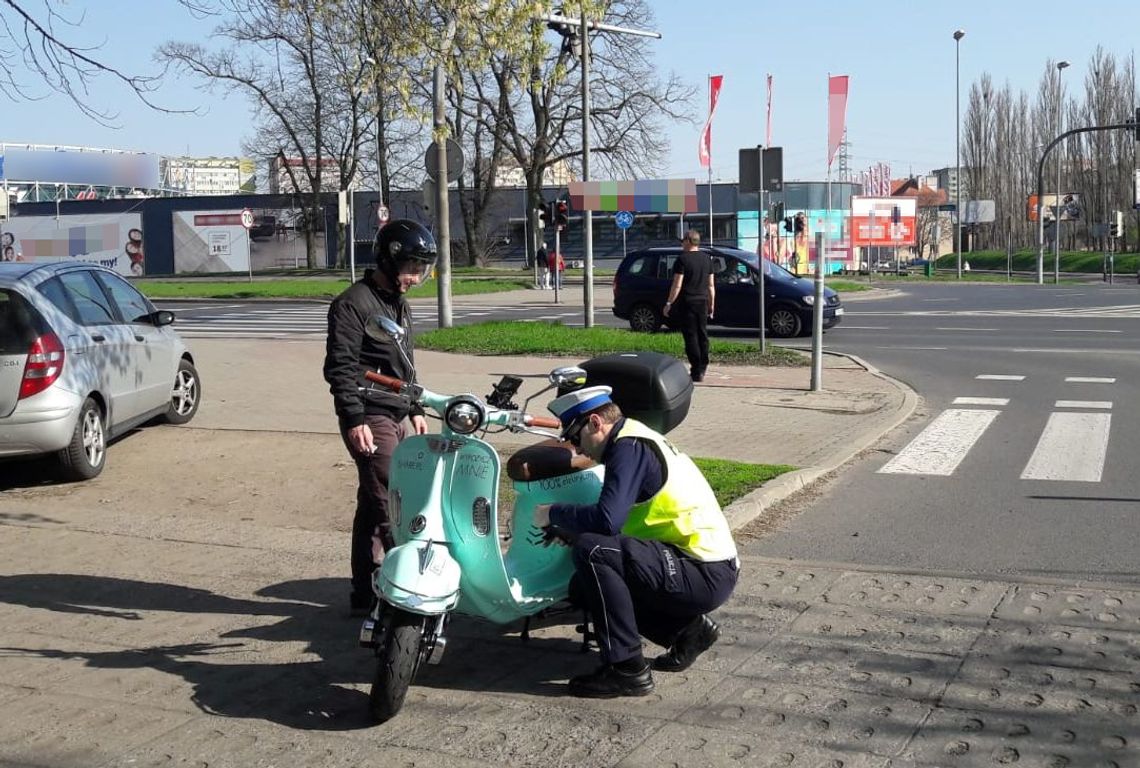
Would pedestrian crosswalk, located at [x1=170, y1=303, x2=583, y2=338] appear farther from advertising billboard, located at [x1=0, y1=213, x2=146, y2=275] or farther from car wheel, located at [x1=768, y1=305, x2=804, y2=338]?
advertising billboard, located at [x1=0, y1=213, x2=146, y2=275]

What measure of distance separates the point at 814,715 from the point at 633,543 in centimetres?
88

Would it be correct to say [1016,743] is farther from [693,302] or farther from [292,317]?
[292,317]

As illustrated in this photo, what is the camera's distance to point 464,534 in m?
4.84

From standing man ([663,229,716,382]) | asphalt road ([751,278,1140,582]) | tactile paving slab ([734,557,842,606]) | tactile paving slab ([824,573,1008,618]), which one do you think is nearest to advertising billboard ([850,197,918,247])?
asphalt road ([751,278,1140,582])

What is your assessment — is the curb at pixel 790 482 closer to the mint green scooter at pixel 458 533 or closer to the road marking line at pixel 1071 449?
→ the road marking line at pixel 1071 449

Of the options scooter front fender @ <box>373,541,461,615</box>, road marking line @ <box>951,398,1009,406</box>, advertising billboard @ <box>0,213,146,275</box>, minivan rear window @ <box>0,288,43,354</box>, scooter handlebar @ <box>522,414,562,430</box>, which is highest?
advertising billboard @ <box>0,213,146,275</box>

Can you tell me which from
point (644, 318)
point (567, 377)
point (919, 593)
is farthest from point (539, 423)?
point (644, 318)

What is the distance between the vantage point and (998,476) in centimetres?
974

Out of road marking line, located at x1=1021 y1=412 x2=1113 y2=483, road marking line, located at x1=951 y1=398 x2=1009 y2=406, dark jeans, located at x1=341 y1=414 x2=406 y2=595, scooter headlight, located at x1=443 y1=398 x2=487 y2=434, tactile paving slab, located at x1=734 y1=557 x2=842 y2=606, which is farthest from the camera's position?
road marking line, located at x1=951 y1=398 x2=1009 y2=406

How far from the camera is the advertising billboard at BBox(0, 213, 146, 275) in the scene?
236 feet

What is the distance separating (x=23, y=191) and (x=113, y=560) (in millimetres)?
97213

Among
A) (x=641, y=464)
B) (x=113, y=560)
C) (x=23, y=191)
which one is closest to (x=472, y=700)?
(x=641, y=464)

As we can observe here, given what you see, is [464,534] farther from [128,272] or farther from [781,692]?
[128,272]

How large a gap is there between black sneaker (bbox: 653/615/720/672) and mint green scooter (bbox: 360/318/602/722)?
499 mm
